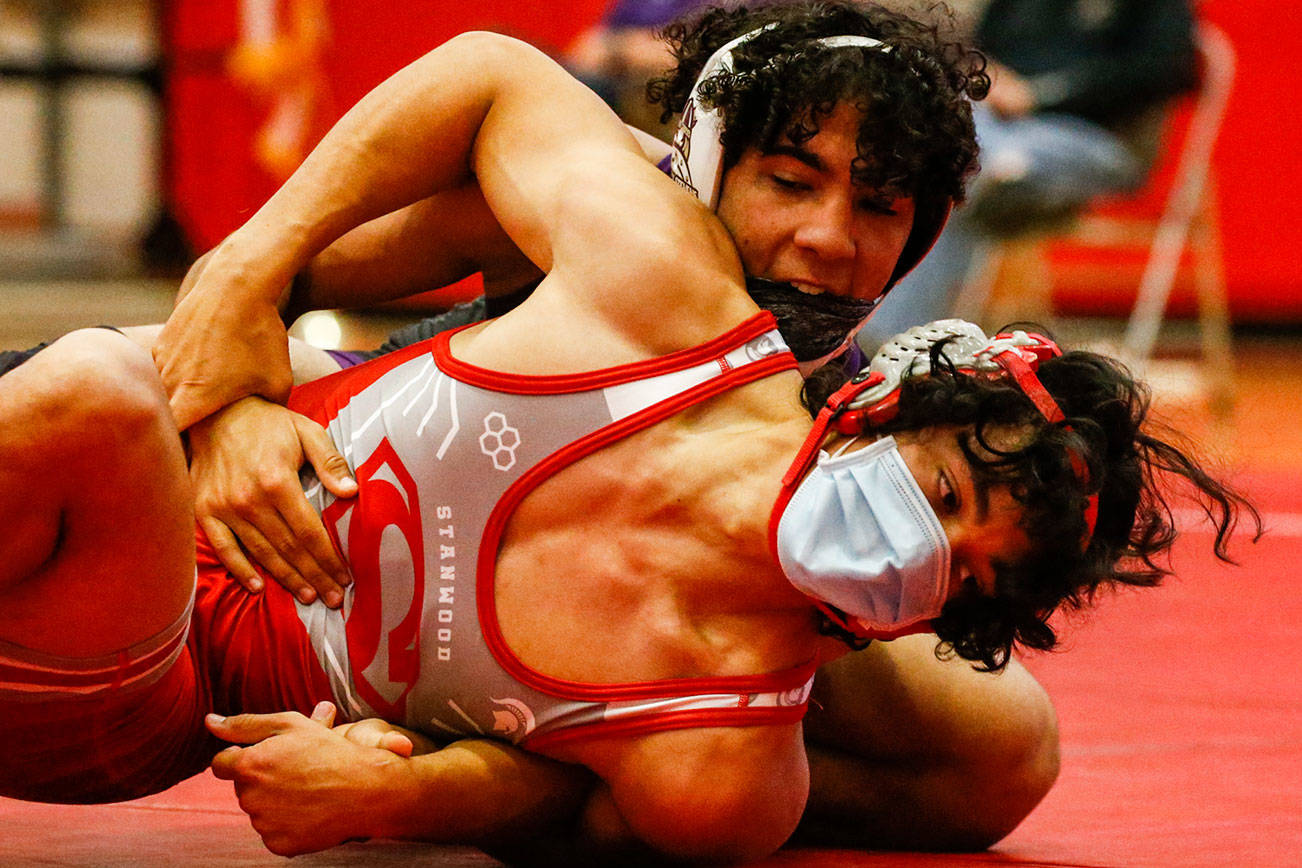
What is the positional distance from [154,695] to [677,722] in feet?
1.78

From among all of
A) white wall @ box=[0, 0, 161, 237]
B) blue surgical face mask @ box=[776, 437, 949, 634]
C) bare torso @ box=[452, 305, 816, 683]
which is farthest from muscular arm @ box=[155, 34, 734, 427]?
white wall @ box=[0, 0, 161, 237]

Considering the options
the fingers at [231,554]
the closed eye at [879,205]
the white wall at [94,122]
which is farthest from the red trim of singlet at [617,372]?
the white wall at [94,122]

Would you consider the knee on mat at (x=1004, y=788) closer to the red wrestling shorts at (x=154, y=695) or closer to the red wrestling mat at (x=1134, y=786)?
the red wrestling mat at (x=1134, y=786)

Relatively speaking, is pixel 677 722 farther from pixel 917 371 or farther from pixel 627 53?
pixel 627 53

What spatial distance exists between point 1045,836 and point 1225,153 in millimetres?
7097

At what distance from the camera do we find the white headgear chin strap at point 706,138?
2223mm

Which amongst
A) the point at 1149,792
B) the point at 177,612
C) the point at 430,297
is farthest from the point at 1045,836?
the point at 430,297

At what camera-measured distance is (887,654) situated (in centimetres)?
238

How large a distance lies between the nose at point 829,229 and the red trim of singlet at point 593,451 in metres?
0.14

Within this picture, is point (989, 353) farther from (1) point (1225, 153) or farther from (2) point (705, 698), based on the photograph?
(1) point (1225, 153)

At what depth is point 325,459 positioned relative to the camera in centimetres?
211

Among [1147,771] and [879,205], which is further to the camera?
[1147,771]

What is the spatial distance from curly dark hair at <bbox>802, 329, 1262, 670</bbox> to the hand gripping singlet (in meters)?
0.17

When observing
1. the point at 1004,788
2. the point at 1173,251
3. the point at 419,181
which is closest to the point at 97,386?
the point at 419,181
